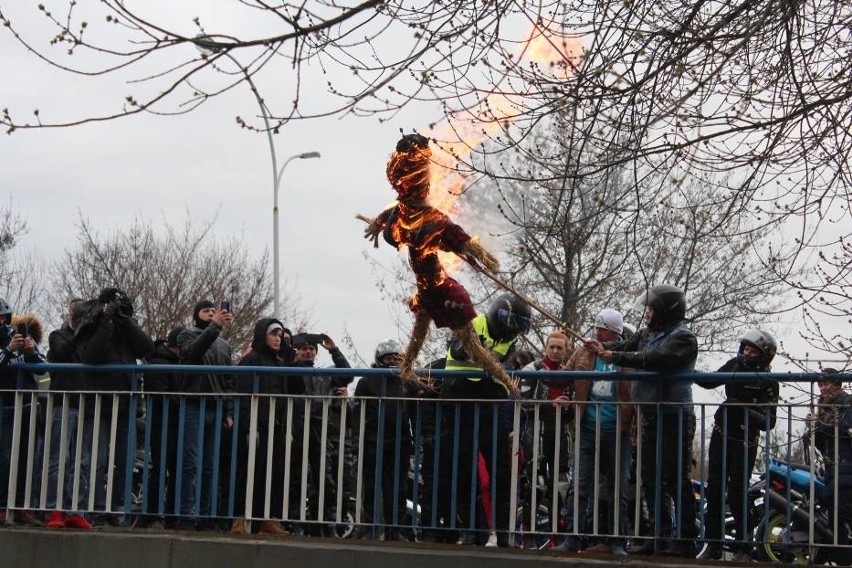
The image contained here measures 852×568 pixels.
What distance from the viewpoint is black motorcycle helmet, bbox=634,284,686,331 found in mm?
9070

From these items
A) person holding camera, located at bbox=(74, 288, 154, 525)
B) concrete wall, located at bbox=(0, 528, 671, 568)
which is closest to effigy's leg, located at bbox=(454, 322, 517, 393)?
concrete wall, located at bbox=(0, 528, 671, 568)

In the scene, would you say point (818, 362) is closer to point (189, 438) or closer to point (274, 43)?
point (274, 43)

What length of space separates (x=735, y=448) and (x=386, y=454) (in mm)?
2285

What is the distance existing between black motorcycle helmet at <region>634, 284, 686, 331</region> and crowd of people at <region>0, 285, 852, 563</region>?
13 mm

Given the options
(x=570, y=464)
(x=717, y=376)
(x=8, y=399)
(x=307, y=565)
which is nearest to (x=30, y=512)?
(x=8, y=399)

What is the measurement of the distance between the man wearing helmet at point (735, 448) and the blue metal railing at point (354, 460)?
0.06 meters

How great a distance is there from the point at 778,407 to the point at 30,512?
17.3ft

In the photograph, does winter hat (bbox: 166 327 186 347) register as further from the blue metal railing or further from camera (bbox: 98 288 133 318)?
the blue metal railing

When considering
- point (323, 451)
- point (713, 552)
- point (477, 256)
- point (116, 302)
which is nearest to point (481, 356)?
point (477, 256)

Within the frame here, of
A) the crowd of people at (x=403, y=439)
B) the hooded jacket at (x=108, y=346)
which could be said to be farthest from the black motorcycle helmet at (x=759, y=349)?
the hooded jacket at (x=108, y=346)

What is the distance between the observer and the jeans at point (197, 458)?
922cm

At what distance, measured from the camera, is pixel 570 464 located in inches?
366

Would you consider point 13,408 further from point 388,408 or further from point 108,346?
point 388,408

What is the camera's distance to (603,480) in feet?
28.9
